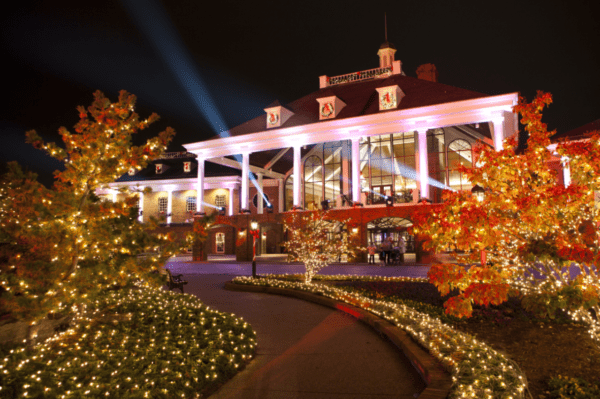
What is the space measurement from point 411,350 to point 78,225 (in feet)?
16.9

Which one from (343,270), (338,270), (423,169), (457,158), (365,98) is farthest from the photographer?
(457,158)

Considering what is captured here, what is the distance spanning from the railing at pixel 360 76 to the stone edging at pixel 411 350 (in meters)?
28.7

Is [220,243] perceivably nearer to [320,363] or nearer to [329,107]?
[329,107]

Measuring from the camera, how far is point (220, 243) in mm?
44562

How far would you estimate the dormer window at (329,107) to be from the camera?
31.5 metres

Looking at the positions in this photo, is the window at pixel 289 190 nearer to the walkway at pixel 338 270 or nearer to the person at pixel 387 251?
the walkway at pixel 338 270

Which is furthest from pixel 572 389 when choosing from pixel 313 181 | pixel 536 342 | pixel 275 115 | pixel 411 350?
pixel 313 181

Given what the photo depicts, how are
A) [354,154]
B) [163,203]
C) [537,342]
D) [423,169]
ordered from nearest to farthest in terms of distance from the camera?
1. [537,342]
2. [423,169]
3. [354,154]
4. [163,203]

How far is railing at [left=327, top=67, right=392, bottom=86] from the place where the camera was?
119 feet

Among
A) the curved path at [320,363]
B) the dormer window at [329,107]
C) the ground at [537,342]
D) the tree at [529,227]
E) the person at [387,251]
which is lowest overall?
the ground at [537,342]

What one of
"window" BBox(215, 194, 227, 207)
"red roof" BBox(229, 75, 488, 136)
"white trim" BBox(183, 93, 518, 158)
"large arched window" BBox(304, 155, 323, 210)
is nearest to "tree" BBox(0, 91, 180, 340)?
"white trim" BBox(183, 93, 518, 158)

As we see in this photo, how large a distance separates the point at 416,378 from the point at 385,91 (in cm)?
2700

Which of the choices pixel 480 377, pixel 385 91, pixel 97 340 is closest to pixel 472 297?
pixel 480 377

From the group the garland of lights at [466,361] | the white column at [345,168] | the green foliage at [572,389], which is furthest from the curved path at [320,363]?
the white column at [345,168]
